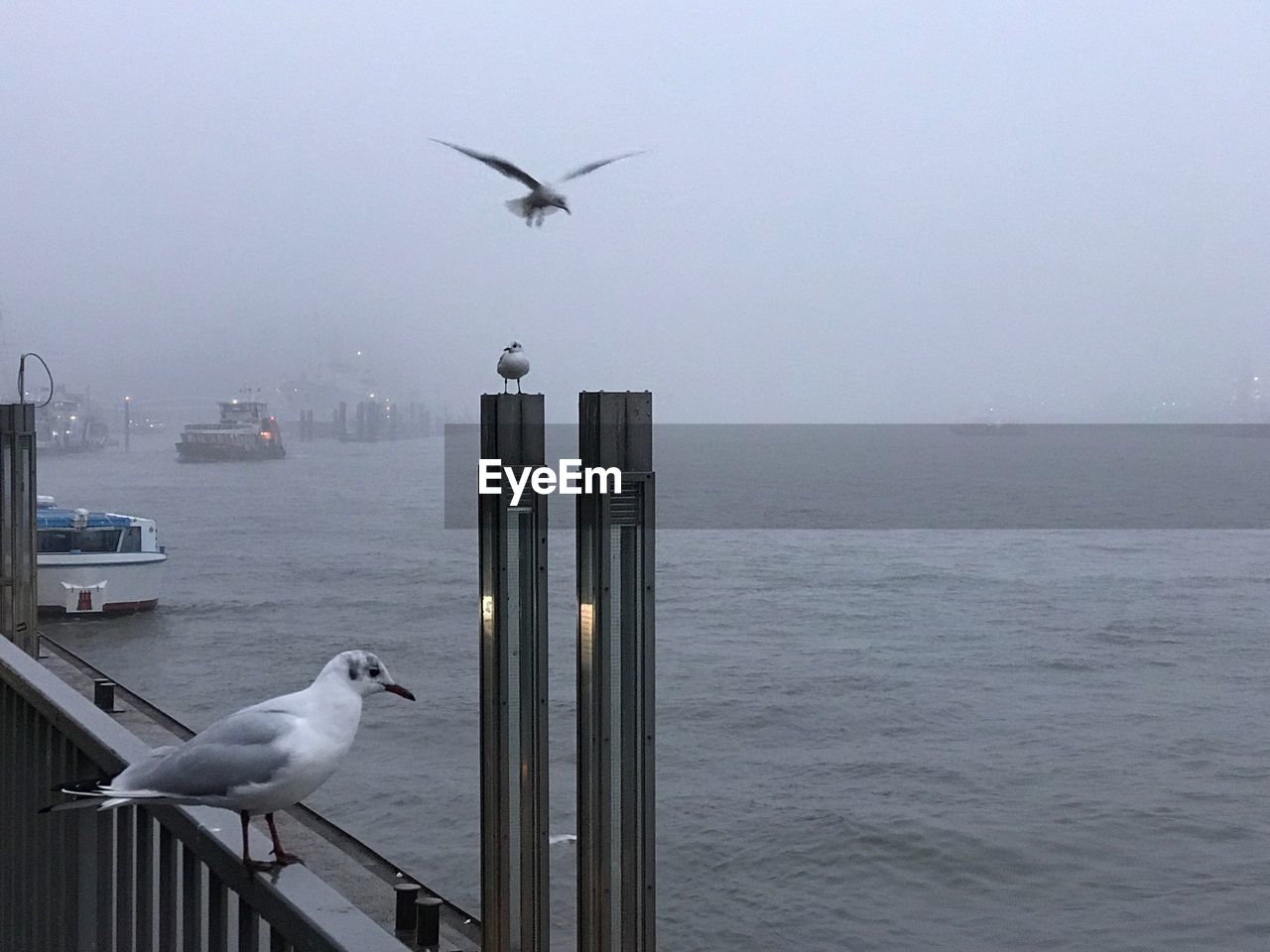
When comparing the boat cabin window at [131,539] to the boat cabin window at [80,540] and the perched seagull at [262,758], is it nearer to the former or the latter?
the boat cabin window at [80,540]

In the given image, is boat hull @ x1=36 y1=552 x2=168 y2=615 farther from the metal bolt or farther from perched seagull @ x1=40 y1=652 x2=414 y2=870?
perched seagull @ x1=40 y1=652 x2=414 y2=870

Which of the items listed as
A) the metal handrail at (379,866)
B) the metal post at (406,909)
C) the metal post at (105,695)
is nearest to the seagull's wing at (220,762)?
the metal post at (406,909)

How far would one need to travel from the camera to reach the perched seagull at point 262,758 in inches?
62.2

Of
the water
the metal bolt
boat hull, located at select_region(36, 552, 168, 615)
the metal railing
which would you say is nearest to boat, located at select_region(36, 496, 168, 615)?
boat hull, located at select_region(36, 552, 168, 615)

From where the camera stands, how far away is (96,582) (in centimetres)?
2511

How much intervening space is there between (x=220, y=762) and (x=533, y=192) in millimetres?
6923

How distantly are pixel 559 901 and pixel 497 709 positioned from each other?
18.3ft

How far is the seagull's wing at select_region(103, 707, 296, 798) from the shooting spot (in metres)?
1.59

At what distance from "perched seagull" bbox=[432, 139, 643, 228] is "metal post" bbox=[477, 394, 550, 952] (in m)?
3.00

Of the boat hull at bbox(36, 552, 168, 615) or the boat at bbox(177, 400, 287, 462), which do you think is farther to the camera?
the boat at bbox(177, 400, 287, 462)

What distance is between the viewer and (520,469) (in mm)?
5414

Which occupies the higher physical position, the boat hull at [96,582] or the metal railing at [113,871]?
the metal railing at [113,871]

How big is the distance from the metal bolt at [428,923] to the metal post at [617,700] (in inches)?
28.5

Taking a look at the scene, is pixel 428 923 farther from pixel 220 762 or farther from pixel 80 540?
pixel 80 540
